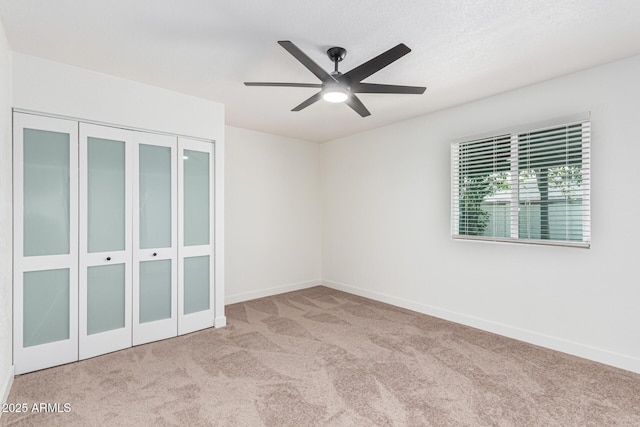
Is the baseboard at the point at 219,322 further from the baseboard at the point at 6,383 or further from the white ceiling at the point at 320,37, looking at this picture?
the white ceiling at the point at 320,37

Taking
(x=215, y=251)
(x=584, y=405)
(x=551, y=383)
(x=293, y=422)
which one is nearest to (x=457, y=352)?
(x=551, y=383)

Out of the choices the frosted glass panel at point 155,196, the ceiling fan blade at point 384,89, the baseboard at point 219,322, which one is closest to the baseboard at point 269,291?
the baseboard at point 219,322

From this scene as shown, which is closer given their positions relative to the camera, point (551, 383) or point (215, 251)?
point (551, 383)

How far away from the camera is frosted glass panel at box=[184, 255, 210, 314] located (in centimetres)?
358

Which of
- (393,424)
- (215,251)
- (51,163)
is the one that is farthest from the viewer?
(215,251)

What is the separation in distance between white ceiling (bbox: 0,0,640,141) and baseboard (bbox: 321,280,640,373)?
2.49 metres

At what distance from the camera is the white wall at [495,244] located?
274 cm

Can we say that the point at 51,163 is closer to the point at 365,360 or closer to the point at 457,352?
the point at 365,360

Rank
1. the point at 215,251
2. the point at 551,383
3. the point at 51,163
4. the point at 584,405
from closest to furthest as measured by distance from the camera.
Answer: the point at 584,405 → the point at 551,383 → the point at 51,163 → the point at 215,251

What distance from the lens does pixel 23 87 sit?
263 cm

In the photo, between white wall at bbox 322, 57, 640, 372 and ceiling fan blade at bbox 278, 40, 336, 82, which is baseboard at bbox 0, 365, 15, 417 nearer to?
ceiling fan blade at bbox 278, 40, 336, 82

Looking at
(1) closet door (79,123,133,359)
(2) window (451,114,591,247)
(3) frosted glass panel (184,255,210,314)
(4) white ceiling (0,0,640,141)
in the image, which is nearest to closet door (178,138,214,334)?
(3) frosted glass panel (184,255,210,314)

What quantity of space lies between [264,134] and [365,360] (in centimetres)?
364

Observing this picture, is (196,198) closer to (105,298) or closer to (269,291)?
(105,298)
